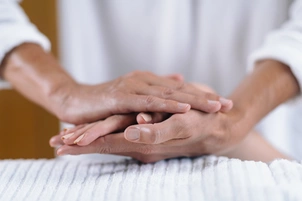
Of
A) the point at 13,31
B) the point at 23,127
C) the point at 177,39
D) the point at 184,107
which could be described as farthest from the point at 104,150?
the point at 23,127

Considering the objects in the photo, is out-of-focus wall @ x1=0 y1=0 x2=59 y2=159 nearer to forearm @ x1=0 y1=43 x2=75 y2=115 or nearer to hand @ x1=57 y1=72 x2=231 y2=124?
forearm @ x1=0 y1=43 x2=75 y2=115

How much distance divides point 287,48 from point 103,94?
294mm

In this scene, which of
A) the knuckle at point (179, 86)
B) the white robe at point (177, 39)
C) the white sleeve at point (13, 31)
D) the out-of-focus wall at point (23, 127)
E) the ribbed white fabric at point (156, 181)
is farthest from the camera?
the out-of-focus wall at point (23, 127)

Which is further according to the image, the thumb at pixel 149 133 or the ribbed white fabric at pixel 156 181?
the thumb at pixel 149 133

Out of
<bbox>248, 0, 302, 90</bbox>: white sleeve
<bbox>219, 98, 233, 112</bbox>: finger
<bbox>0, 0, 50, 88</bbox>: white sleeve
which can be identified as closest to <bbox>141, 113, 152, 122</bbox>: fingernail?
<bbox>219, 98, 233, 112</bbox>: finger

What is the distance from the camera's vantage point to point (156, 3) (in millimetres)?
1040

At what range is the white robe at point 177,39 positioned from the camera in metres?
1.03

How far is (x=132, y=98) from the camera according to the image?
0.63m

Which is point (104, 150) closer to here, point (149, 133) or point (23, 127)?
point (149, 133)

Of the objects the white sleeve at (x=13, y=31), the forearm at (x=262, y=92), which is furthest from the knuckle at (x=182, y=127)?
the white sleeve at (x=13, y=31)

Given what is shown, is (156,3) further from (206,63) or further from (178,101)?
(178,101)

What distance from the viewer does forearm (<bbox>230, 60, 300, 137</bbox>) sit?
0.68 meters

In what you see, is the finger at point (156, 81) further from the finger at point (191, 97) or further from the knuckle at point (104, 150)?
the knuckle at point (104, 150)

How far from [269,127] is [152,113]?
21.0 inches
